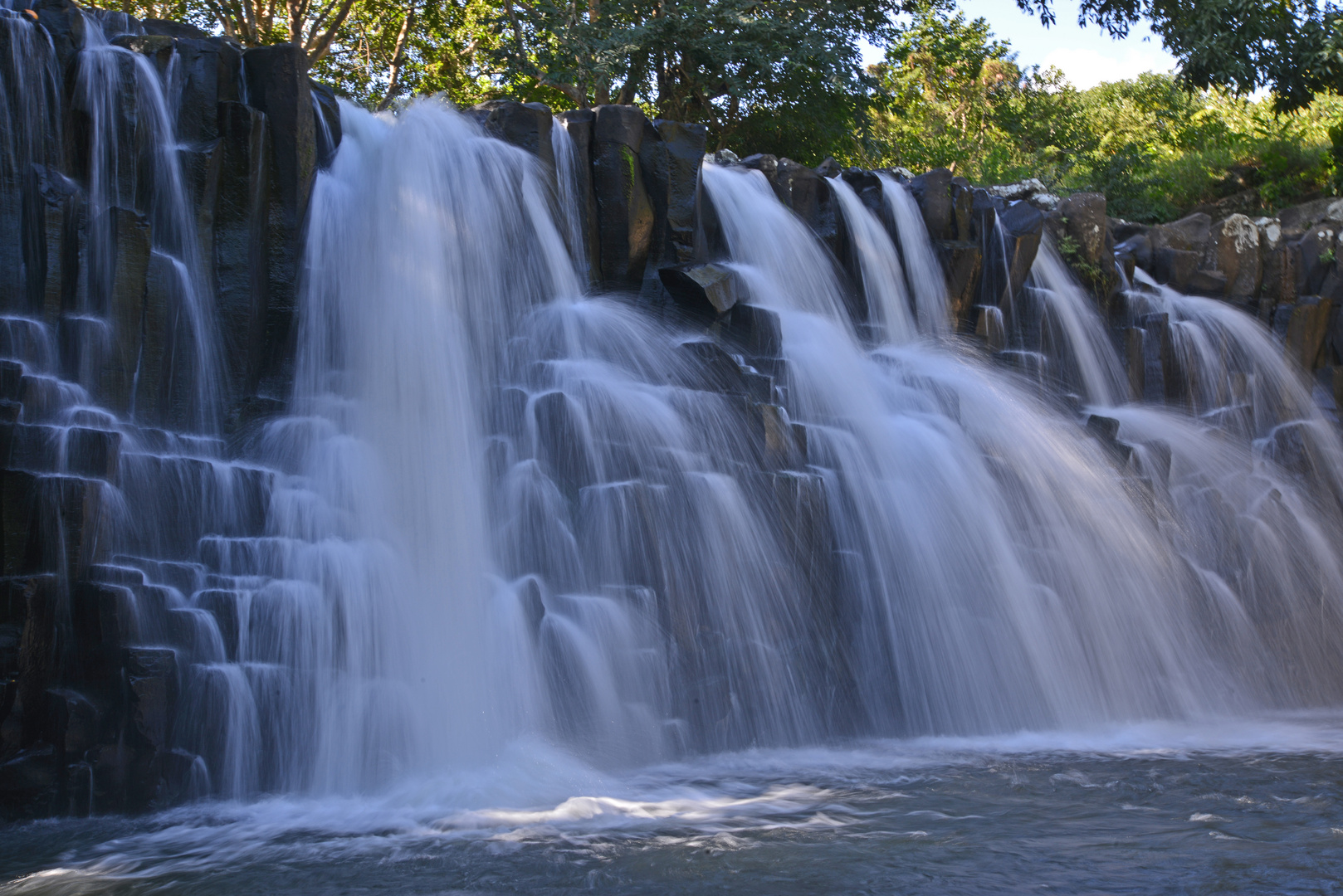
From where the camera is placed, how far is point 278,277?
8508 millimetres

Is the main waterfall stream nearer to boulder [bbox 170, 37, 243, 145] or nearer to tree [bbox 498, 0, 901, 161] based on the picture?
boulder [bbox 170, 37, 243, 145]

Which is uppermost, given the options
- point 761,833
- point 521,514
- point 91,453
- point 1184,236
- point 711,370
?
point 1184,236

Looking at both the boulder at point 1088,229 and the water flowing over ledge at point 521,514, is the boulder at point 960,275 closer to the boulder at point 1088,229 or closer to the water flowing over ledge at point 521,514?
the water flowing over ledge at point 521,514

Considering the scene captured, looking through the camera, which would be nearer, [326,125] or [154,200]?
[154,200]

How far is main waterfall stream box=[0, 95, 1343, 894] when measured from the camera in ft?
16.6

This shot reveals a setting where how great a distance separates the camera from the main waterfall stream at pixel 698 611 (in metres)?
5.07

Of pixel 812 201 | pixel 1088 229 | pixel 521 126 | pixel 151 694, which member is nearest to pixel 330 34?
pixel 812 201

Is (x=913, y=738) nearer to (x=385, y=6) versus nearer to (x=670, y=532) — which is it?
(x=670, y=532)

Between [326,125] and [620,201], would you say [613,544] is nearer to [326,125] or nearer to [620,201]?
[620,201]

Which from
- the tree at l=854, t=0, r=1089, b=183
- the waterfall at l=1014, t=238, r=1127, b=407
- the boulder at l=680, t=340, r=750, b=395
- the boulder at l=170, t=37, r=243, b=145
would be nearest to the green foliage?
the tree at l=854, t=0, r=1089, b=183

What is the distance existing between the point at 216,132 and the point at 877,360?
630 centimetres

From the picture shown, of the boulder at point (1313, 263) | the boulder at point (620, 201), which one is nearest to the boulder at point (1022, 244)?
the boulder at point (1313, 263)

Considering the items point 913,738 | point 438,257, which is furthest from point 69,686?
point 913,738

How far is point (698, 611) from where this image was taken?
25.3ft
